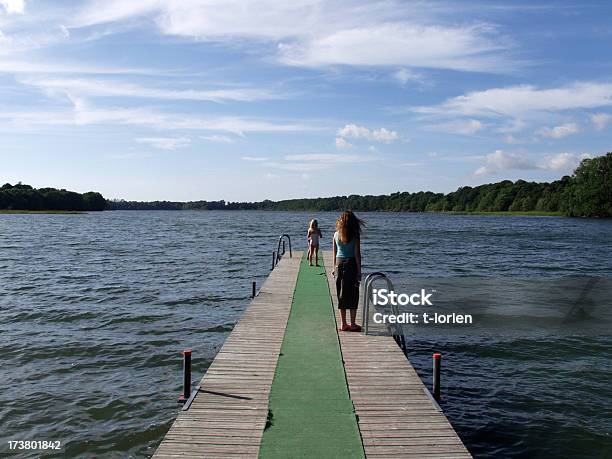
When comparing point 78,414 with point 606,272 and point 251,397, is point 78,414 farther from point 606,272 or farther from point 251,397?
point 606,272

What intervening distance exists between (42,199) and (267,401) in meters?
162

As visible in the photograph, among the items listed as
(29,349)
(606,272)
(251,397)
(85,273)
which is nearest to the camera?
(251,397)

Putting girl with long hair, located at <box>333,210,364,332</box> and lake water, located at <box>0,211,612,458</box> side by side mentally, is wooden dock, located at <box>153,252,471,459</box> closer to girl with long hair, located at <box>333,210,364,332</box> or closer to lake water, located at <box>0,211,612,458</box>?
girl with long hair, located at <box>333,210,364,332</box>

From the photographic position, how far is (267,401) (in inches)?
265

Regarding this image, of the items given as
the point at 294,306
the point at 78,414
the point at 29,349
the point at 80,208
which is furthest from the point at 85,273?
the point at 80,208

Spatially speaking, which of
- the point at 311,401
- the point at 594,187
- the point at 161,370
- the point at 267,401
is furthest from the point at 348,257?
the point at 594,187

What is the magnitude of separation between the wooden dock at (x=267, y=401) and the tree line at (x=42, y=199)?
152 metres

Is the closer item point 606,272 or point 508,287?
point 508,287

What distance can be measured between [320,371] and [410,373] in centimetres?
137

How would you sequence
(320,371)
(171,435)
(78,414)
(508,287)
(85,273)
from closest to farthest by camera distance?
(171,435) → (320,371) → (78,414) → (508,287) → (85,273)

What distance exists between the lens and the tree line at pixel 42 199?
141m

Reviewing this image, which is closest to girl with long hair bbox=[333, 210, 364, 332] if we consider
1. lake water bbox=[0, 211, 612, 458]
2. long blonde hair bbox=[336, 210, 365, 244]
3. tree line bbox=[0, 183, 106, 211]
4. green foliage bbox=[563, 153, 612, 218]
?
long blonde hair bbox=[336, 210, 365, 244]

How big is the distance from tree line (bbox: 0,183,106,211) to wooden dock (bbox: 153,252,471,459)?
499ft

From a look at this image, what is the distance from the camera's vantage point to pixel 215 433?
5816mm
